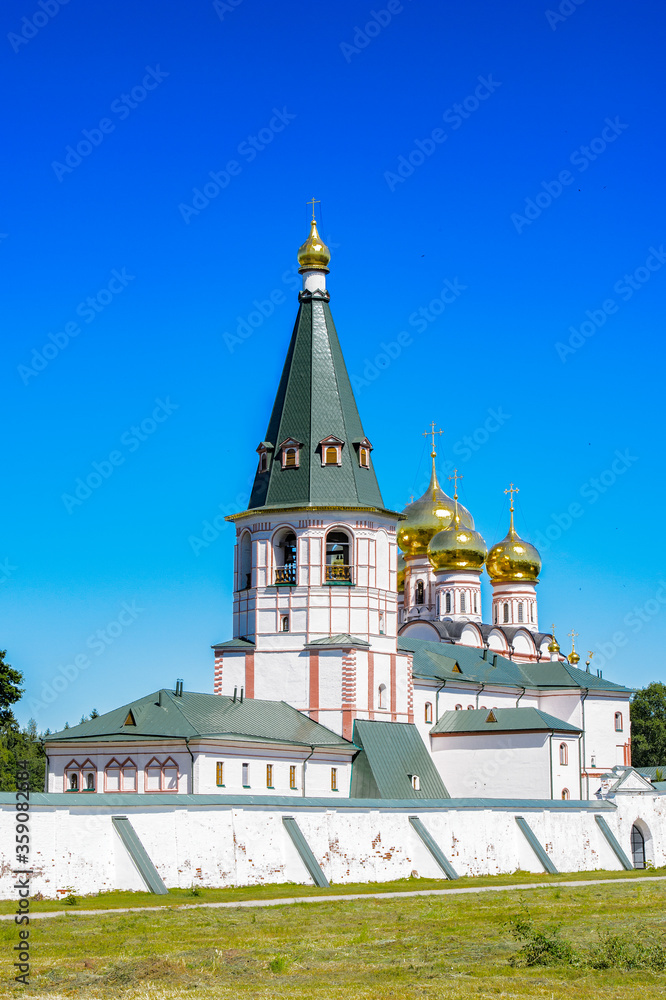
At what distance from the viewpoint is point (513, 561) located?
5691 centimetres

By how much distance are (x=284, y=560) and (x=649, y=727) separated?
40650 millimetres

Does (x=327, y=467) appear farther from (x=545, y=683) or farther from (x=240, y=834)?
(x=545, y=683)

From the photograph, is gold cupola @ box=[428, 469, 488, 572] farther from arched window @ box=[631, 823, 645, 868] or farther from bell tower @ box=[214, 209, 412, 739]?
arched window @ box=[631, 823, 645, 868]

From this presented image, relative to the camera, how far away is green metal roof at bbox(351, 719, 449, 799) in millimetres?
33562

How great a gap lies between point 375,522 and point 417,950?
1997cm

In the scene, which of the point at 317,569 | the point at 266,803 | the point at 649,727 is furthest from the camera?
the point at 649,727

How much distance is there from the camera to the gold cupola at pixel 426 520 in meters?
56.4

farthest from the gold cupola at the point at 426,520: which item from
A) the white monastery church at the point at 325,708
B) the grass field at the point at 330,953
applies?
the grass field at the point at 330,953

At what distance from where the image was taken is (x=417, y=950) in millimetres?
15734

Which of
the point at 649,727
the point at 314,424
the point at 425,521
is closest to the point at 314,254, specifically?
the point at 314,424

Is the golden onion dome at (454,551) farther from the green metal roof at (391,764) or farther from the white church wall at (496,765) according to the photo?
the green metal roof at (391,764)

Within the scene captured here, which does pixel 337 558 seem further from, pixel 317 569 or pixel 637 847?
pixel 637 847

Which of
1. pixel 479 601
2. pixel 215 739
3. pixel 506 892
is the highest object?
pixel 479 601

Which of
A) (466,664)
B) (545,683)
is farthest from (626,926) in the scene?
(545,683)
